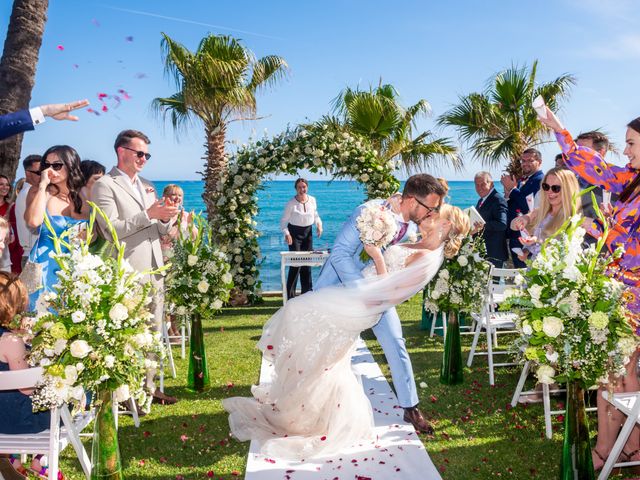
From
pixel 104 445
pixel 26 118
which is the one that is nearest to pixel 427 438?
pixel 104 445

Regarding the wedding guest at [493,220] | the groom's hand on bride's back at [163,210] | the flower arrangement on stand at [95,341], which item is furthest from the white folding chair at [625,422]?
the wedding guest at [493,220]

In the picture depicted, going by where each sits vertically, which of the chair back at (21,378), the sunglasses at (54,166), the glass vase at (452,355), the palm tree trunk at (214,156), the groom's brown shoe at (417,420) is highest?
the palm tree trunk at (214,156)

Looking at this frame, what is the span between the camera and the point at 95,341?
10.5 ft

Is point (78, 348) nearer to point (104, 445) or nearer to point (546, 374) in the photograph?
point (104, 445)

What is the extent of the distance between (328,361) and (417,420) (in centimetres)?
110

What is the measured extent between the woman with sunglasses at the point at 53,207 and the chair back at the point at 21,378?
1.58m

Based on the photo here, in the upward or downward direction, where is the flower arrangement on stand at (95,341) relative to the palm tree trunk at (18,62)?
downward

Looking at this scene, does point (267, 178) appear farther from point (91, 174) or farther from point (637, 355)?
point (637, 355)

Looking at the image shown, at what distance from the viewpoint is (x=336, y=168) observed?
11203mm

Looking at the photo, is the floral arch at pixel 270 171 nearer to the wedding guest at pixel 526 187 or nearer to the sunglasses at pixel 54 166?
the wedding guest at pixel 526 187

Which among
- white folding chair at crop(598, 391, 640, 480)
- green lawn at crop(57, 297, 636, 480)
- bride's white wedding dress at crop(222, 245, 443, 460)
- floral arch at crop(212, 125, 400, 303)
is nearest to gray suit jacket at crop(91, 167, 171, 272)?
green lawn at crop(57, 297, 636, 480)

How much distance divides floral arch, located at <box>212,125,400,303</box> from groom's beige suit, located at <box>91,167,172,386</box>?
5.55 m

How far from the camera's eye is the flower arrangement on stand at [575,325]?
3158mm

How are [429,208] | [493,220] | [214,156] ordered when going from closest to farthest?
[429,208]
[493,220]
[214,156]
